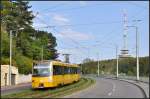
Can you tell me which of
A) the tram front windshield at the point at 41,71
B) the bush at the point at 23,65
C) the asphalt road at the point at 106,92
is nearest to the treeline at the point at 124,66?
the bush at the point at 23,65

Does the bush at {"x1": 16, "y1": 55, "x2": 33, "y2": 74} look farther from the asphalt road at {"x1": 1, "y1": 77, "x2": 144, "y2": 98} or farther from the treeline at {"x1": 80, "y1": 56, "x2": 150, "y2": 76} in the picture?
the treeline at {"x1": 80, "y1": 56, "x2": 150, "y2": 76}

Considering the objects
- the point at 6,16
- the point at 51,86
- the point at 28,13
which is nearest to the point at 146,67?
the point at 28,13

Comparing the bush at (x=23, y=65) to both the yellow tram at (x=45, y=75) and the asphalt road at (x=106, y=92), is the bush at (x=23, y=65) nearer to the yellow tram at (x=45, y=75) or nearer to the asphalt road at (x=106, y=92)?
the asphalt road at (x=106, y=92)

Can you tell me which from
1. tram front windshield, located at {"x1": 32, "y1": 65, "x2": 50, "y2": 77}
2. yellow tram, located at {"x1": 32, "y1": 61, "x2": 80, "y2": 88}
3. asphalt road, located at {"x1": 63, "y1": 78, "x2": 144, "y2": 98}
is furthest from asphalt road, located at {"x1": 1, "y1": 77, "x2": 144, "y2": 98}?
tram front windshield, located at {"x1": 32, "y1": 65, "x2": 50, "y2": 77}

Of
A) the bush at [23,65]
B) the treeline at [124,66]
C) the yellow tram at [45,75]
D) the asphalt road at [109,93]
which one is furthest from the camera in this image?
the treeline at [124,66]

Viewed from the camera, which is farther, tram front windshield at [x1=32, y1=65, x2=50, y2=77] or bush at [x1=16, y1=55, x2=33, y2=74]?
bush at [x1=16, y1=55, x2=33, y2=74]

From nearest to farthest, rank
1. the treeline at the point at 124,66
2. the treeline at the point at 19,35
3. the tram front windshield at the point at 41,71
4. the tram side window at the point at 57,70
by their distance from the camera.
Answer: the tram front windshield at the point at 41,71 < the tram side window at the point at 57,70 < the treeline at the point at 19,35 < the treeline at the point at 124,66

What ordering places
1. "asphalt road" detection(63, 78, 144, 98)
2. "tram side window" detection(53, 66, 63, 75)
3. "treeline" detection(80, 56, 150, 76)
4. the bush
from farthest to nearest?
"treeline" detection(80, 56, 150, 76)
the bush
"tram side window" detection(53, 66, 63, 75)
"asphalt road" detection(63, 78, 144, 98)

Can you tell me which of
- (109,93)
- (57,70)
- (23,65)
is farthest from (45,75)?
(23,65)

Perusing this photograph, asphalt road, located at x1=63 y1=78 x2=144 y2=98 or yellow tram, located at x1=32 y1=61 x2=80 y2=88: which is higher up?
yellow tram, located at x1=32 y1=61 x2=80 y2=88

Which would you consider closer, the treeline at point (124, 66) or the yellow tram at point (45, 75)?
the yellow tram at point (45, 75)

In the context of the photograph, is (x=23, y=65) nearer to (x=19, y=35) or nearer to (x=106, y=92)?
(x=19, y=35)

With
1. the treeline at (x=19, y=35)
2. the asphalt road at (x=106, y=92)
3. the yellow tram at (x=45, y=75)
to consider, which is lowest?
the asphalt road at (x=106, y=92)

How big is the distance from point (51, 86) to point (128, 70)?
300ft
